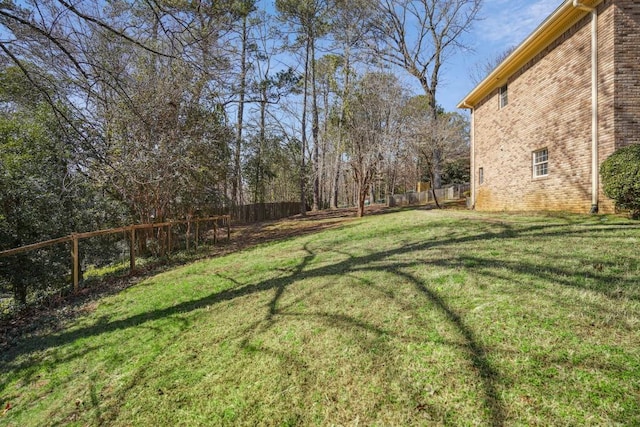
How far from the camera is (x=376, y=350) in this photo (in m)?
2.30

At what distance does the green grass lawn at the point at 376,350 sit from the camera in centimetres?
176

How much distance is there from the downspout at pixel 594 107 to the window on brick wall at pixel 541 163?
5.20 ft

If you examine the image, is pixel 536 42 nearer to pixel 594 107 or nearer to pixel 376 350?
pixel 594 107

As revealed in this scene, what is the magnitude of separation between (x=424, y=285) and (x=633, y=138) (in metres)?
6.58

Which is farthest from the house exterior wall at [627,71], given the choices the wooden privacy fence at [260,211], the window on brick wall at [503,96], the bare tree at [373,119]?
the wooden privacy fence at [260,211]

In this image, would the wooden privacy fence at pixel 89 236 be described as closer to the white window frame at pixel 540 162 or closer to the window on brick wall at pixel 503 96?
the white window frame at pixel 540 162

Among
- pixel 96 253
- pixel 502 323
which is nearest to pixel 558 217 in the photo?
pixel 502 323

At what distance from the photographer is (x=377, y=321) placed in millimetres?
2707

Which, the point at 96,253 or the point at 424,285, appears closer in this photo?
the point at 424,285

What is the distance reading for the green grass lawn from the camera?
69.4 inches

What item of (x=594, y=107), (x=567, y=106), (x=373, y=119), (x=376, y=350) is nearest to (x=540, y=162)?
(x=567, y=106)

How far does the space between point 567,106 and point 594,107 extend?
0.88 meters

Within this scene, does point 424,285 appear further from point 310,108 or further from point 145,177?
point 310,108

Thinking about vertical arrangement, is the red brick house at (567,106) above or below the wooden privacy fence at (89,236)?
above
